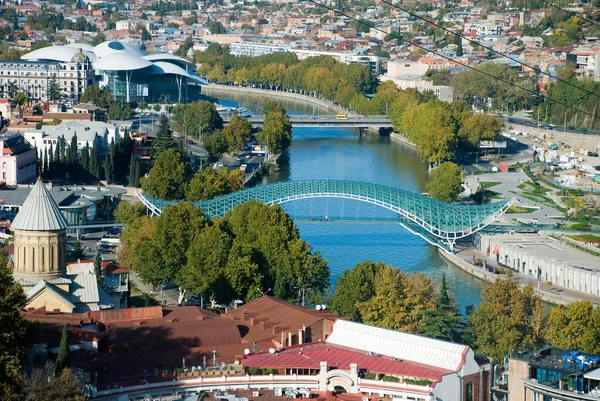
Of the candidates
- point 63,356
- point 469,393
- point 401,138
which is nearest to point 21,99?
point 401,138

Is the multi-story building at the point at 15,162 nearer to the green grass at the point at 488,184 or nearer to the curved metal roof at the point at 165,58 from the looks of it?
the green grass at the point at 488,184

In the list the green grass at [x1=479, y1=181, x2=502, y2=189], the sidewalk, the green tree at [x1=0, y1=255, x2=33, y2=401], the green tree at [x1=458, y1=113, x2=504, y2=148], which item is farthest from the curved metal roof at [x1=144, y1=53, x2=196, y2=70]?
the green tree at [x1=0, y1=255, x2=33, y2=401]

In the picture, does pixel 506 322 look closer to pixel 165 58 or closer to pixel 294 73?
pixel 165 58

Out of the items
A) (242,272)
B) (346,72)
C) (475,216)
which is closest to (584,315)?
(242,272)

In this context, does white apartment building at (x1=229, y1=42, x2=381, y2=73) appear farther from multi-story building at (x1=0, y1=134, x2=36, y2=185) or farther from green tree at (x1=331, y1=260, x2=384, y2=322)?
green tree at (x1=331, y1=260, x2=384, y2=322)

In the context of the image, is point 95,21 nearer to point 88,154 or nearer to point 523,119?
point 523,119

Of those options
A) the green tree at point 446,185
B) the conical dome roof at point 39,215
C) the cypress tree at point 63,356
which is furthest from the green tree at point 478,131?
the cypress tree at point 63,356
